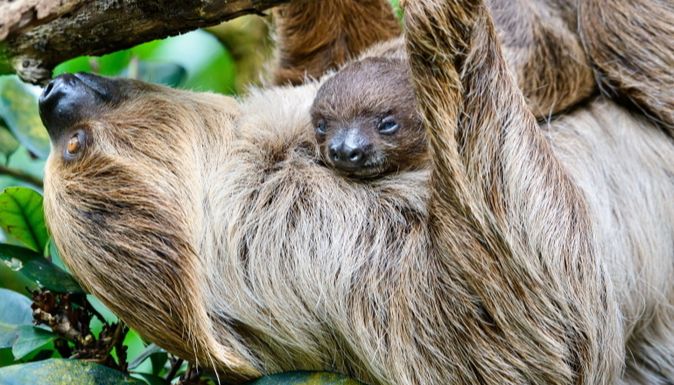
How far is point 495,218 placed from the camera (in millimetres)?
3916

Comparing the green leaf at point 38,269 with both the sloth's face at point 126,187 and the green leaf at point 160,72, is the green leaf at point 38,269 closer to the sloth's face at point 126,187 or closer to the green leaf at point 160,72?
the sloth's face at point 126,187

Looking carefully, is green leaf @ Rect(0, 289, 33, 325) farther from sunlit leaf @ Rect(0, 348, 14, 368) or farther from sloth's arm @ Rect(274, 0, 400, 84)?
sloth's arm @ Rect(274, 0, 400, 84)

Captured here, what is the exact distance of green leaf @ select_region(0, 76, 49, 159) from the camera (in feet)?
17.3

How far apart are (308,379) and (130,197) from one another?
1170 mm

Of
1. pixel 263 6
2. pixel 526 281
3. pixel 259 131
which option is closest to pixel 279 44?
pixel 259 131

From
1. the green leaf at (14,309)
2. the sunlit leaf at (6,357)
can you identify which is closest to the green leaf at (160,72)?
the green leaf at (14,309)

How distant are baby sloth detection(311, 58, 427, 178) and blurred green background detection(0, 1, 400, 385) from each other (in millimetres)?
1086

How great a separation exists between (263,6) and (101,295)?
4.99ft

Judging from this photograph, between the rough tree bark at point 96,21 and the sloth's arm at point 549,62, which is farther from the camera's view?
the sloth's arm at point 549,62

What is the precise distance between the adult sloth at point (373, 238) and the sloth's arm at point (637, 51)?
54cm

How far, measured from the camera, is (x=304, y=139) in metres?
4.64

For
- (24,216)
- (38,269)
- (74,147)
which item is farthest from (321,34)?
(38,269)

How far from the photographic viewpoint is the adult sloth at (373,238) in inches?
155

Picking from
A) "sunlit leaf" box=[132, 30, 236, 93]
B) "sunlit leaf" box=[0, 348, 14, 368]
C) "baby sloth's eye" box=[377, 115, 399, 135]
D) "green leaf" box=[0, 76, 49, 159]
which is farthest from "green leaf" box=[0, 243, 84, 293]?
"sunlit leaf" box=[132, 30, 236, 93]
